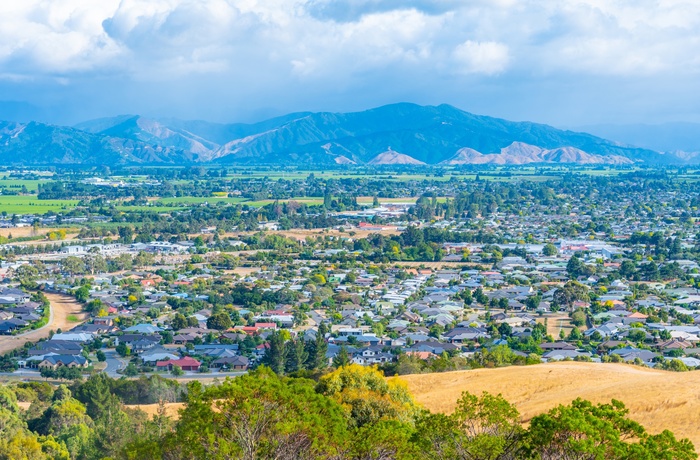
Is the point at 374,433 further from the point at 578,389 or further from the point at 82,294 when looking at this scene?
the point at 82,294

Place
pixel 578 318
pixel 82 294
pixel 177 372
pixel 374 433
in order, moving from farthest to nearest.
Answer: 1. pixel 82 294
2. pixel 578 318
3. pixel 177 372
4. pixel 374 433

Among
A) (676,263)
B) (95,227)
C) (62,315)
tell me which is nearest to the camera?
(62,315)

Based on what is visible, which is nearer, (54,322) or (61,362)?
(61,362)

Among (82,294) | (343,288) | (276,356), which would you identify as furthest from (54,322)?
(343,288)

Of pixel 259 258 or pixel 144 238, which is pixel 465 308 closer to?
pixel 259 258

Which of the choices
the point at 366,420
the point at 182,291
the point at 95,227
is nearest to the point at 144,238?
the point at 95,227

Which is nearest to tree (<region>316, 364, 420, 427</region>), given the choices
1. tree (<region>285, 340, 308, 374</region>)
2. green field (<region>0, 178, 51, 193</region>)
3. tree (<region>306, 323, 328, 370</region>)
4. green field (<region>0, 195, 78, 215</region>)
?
tree (<region>285, 340, 308, 374</region>)
